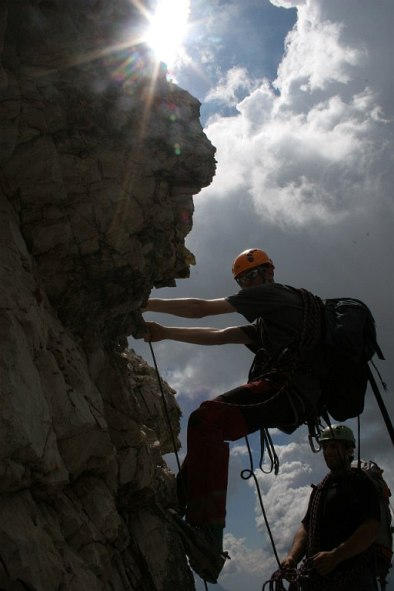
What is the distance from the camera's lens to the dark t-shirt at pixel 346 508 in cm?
727

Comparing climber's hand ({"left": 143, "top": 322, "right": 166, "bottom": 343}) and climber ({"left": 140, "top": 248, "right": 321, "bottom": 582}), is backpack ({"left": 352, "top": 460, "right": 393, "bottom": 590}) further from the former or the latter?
climber's hand ({"left": 143, "top": 322, "right": 166, "bottom": 343})

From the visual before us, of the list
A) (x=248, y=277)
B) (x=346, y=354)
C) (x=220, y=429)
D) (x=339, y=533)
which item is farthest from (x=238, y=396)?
(x=339, y=533)

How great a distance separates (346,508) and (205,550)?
7.84ft

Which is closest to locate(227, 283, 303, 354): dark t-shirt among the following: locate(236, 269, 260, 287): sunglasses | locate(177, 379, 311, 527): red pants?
locate(177, 379, 311, 527): red pants

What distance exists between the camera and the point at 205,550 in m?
6.30

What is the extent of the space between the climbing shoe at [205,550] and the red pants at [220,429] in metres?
0.13

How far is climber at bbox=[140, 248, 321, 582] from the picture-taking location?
648 centimetres

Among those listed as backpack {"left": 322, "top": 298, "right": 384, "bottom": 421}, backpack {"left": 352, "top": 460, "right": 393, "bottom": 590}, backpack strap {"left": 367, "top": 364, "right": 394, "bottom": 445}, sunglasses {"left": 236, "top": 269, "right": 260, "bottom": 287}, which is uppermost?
sunglasses {"left": 236, "top": 269, "right": 260, "bottom": 287}

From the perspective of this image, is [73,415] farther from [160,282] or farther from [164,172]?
[164,172]

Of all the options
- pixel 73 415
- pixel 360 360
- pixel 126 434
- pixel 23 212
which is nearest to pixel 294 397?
pixel 360 360

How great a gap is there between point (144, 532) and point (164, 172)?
4919 mm

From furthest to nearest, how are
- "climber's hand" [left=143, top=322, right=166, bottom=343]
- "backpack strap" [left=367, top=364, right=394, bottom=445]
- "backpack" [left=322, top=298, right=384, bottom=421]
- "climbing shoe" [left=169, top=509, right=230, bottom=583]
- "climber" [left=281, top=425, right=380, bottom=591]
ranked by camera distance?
"climber's hand" [left=143, top=322, right=166, bottom=343] < "backpack" [left=322, top=298, right=384, bottom=421] < "climber" [left=281, top=425, right=380, bottom=591] < "backpack strap" [left=367, top=364, right=394, bottom=445] < "climbing shoe" [left=169, top=509, right=230, bottom=583]

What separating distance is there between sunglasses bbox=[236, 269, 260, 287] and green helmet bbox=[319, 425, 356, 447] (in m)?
2.74

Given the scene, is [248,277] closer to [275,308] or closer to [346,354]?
[275,308]
